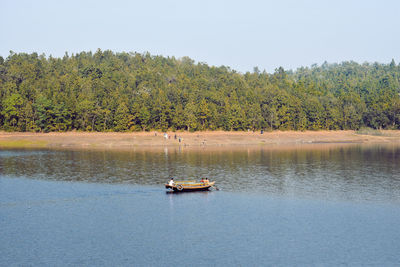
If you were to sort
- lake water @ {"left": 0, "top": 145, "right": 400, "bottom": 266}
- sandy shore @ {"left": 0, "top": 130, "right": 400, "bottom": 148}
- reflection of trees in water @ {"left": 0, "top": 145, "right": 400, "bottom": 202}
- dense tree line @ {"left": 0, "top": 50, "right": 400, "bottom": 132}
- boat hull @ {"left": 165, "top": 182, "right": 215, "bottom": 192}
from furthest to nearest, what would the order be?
dense tree line @ {"left": 0, "top": 50, "right": 400, "bottom": 132} < sandy shore @ {"left": 0, "top": 130, "right": 400, "bottom": 148} < reflection of trees in water @ {"left": 0, "top": 145, "right": 400, "bottom": 202} < boat hull @ {"left": 165, "top": 182, "right": 215, "bottom": 192} < lake water @ {"left": 0, "top": 145, "right": 400, "bottom": 266}

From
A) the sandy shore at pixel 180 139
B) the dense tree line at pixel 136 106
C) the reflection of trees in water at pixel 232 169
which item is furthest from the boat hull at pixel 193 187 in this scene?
the dense tree line at pixel 136 106

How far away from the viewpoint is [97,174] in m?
82.8

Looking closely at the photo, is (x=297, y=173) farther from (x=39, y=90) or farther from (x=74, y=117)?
(x=39, y=90)

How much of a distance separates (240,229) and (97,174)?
4329 centimetres

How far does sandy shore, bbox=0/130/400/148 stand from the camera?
14375 cm

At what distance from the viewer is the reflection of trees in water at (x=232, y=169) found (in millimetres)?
72562

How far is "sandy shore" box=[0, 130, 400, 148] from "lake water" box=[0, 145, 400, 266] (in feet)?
167

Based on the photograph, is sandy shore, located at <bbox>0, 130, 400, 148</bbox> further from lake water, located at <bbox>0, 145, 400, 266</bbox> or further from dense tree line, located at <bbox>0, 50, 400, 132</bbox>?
lake water, located at <bbox>0, 145, 400, 266</bbox>

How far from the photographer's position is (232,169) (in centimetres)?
8931

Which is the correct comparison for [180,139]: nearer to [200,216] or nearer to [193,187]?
[193,187]

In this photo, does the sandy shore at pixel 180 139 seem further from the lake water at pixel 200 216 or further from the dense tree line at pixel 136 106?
the lake water at pixel 200 216

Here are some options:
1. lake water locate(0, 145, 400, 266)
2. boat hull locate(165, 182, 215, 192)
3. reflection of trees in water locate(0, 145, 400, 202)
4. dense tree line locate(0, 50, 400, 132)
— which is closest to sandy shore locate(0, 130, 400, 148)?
dense tree line locate(0, 50, 400, 132)

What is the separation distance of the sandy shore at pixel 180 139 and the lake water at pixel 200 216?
5080 cm

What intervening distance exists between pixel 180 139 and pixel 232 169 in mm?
62753
